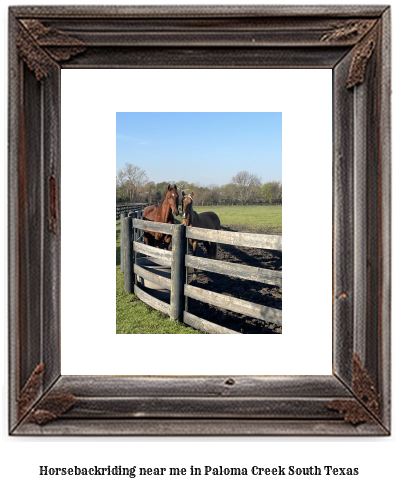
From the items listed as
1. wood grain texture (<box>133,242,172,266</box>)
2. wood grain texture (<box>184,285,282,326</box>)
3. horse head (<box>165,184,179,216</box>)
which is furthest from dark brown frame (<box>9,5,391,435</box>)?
wood grain texture (<box>133,242,172,266</box>)

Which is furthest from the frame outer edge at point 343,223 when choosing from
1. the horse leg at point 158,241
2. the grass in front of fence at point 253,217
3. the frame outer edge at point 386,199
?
the horse leg at point 158,241

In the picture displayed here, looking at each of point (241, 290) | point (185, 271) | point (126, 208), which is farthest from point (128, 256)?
point (241, 290)

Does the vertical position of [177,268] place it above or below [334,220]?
below

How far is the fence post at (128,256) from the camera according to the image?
6.46 feet

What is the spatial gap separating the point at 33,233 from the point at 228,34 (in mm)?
1272

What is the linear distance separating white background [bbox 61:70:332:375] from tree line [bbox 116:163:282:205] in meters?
0.08

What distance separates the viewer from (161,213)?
99.9 inches

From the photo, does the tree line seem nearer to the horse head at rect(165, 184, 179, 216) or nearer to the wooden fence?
the horse head at rect(165, 184, 179, 216)

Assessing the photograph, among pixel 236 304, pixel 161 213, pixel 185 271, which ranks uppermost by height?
pixel 161 213

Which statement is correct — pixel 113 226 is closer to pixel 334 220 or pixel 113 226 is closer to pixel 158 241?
pixel 334 220

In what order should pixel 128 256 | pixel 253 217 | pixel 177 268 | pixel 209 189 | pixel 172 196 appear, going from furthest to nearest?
pixel 177 268, pixel 128 256, pixel 172 196, pixel 253 217, pixel 209 189

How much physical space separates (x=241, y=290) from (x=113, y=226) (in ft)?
3.95
